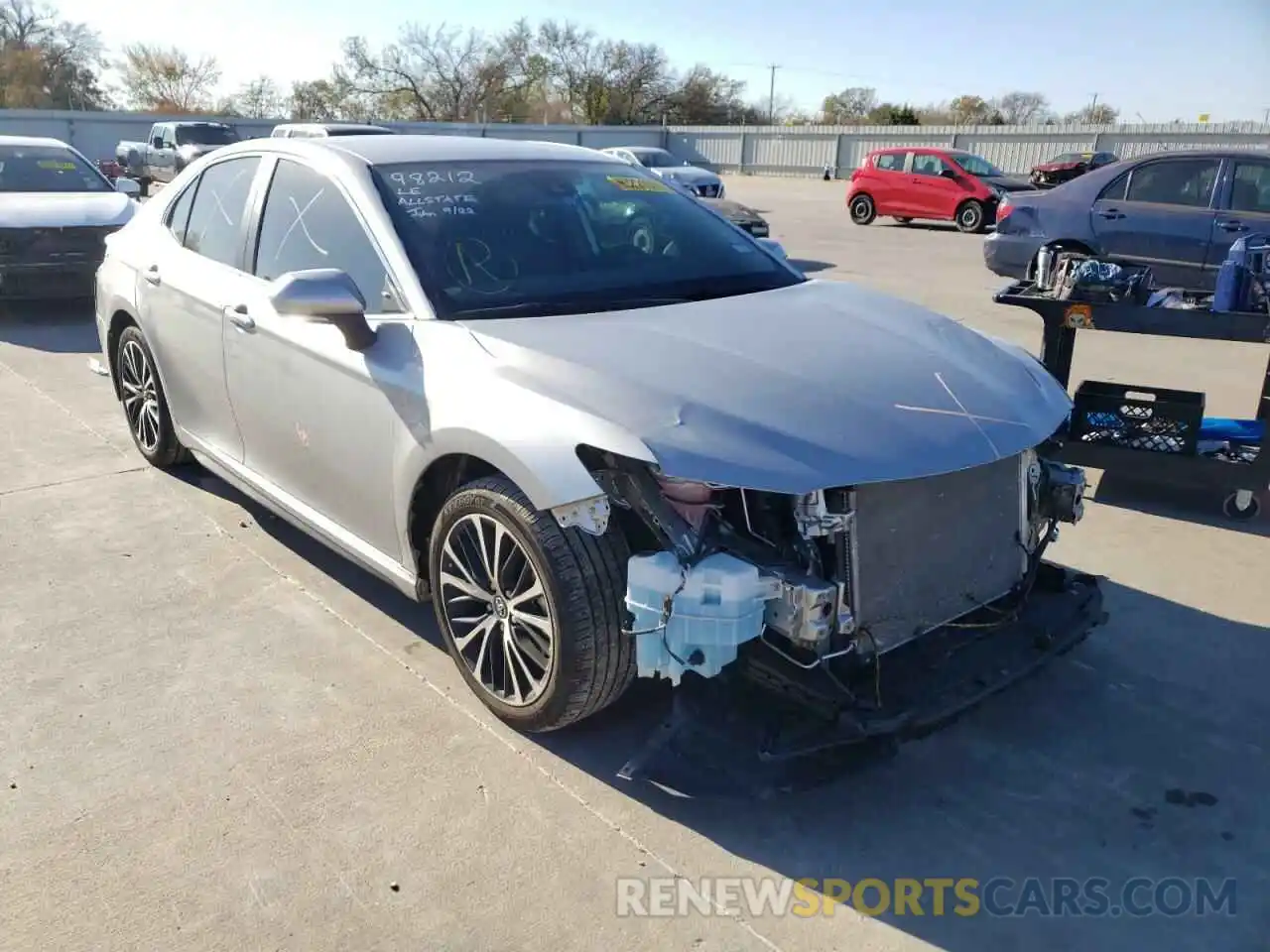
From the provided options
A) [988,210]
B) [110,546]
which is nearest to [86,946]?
[110,546]

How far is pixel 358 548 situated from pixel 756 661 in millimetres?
1573

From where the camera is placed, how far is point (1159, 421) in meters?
5.13

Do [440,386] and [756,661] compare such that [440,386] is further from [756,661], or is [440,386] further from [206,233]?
[206,233]

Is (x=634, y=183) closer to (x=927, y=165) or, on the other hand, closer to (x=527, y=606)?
(x=527, y=606)


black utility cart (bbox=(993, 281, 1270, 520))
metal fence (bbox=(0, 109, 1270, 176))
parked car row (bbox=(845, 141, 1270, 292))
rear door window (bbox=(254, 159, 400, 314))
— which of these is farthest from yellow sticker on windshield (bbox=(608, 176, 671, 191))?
metal fence (bbox=(0, 109, 1270, 176))

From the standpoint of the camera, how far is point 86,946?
2.29 meters

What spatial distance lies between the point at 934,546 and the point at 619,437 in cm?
100

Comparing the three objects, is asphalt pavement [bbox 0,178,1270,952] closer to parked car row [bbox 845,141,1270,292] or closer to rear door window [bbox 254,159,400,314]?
rear door window [bbox 254,159,400,314]

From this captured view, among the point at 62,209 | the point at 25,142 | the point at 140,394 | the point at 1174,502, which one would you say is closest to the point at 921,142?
the point at 25,142

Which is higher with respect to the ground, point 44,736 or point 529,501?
point 529,501

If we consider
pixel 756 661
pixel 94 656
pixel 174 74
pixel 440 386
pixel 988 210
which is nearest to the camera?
pixel 756 661

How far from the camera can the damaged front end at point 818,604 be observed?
2.57 m

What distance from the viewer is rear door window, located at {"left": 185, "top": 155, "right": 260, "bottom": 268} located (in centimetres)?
413

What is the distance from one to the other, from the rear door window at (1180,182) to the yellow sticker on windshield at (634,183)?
25.8ft
